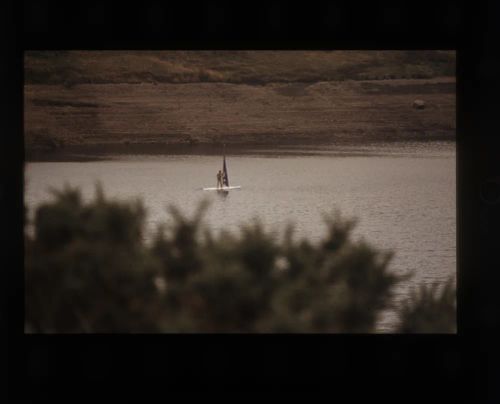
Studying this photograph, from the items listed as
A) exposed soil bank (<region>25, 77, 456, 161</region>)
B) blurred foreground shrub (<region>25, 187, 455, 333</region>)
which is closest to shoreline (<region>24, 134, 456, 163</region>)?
exposed soil bank (<region>25, 77, 456, 161</region>)

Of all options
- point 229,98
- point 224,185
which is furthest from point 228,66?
point 224,185

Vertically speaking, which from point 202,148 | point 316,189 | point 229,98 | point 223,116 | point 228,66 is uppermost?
point 228,66

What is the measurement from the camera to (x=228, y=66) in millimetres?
3959

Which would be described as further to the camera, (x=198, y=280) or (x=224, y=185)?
(x=224, y=185)

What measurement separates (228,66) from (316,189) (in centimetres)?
79

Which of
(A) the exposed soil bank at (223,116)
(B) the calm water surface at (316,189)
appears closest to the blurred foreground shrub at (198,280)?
(B) the calm water surface at (316,189)

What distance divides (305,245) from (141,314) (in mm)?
860

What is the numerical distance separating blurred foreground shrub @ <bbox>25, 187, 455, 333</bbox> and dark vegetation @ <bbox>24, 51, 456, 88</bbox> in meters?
0.69

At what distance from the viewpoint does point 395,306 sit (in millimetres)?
3629

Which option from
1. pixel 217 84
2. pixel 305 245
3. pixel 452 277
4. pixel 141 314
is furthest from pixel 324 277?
pixel 217 84

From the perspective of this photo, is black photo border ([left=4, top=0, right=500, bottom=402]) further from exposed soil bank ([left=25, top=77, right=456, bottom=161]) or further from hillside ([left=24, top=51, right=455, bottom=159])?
exposed soil bank ([left=25, top=77, right=456, bottom=161])

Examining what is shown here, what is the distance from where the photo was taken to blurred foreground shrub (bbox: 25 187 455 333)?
11.6 ft
